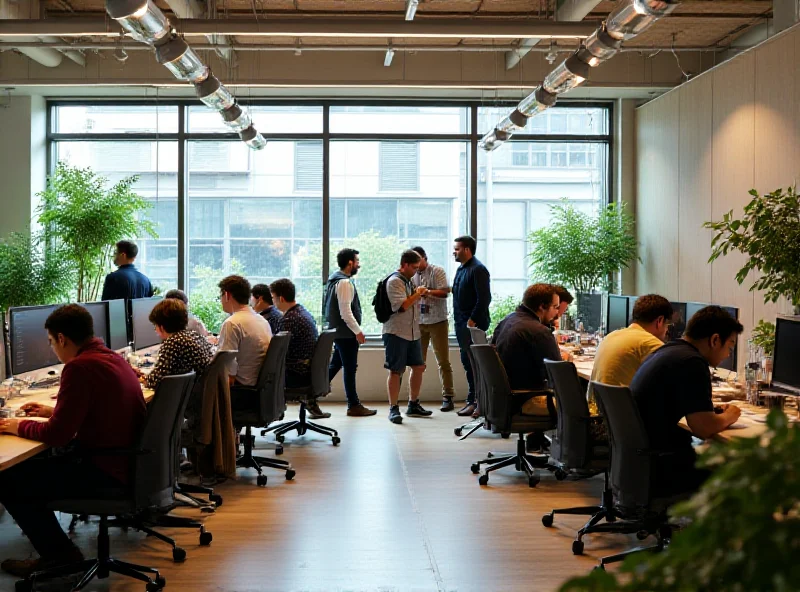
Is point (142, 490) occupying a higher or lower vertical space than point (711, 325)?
lower

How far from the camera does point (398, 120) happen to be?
10578 millimetres

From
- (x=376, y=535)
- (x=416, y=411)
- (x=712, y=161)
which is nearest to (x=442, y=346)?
(x=416, y=411)

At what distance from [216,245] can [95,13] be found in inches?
117

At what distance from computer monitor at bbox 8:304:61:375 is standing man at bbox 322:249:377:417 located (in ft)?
12.0

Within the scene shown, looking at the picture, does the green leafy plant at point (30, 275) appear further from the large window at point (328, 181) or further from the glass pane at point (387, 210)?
the glass pane at point (387, 210)

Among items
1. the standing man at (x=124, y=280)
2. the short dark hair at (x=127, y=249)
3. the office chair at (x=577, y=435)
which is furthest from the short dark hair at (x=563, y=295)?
the short dark hair at (x=127, y=249)

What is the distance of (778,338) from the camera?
4.50m

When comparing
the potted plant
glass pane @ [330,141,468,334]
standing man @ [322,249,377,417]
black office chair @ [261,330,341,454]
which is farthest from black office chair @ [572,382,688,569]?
glass pane @ [330,141,468,334]

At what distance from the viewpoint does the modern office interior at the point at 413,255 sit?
157 inches

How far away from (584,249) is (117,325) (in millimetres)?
5203

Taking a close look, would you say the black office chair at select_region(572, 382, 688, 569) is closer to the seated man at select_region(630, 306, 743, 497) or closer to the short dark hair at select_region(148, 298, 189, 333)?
the seated man at select_region(630, 306, 743, 497)

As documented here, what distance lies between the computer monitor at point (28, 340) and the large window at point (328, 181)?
5019mm

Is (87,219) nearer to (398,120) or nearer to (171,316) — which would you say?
(398,120)

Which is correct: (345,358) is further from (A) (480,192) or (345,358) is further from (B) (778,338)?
(B) (778,338)
